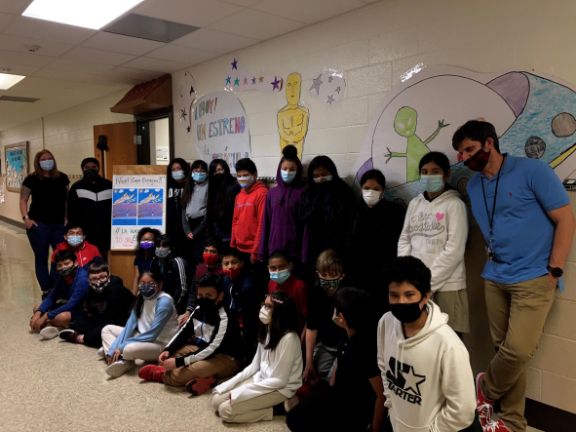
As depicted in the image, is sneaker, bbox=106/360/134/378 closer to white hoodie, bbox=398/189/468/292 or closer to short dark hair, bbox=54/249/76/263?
short dark hair, bbox=54/249/76/263

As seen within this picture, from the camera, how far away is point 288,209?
328cm

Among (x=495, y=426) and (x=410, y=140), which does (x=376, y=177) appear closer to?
(x=410, y=140)

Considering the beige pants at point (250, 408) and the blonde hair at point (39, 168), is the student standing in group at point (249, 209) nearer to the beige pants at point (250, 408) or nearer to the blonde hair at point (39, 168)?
the beige pants at point (250, 408)

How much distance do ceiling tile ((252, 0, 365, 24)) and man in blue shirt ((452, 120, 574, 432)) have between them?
1414mm

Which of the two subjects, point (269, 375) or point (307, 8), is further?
point (307, 8)

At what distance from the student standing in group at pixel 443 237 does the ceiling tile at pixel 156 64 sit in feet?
10.7

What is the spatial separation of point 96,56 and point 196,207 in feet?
6.16

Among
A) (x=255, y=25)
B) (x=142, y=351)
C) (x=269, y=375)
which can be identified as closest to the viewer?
(x=269, y=375)

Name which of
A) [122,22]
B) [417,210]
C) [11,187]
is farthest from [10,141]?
[417,210]

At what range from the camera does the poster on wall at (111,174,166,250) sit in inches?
178

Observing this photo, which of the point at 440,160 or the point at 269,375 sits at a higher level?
the point at 440,160

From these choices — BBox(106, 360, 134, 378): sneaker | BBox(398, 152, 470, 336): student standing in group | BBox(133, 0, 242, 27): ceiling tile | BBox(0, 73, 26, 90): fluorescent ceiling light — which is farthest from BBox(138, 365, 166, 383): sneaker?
BBox(0, 73, 26, 90): fluorescent ceiling light

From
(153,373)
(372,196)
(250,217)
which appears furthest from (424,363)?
(250,217)

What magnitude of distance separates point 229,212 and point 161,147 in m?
3.73
